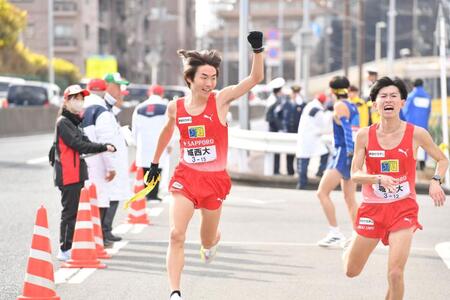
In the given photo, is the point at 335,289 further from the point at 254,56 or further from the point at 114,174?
the point at 114,174

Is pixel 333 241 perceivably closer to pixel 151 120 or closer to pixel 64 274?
pixel 64 274

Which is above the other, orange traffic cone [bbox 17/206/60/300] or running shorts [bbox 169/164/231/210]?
running shorts [bbox 169/164/231/210]

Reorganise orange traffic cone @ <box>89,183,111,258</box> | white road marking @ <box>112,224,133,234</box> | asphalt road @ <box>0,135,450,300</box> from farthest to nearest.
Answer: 1. white road marking @ <box>112,224,133,234</box>
2. orange traffic cone @ <box>89,183,111,258</box>
3. asphalt road @ <box>0,135,450,300</box>

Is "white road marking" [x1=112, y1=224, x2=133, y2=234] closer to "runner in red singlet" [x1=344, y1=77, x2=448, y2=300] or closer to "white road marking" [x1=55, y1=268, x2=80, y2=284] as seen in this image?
"white road marking" [x1=55, y1=268, x2=80, y2=284]

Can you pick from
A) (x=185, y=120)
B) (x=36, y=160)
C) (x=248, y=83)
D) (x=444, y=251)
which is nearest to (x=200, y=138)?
(x=185, y=120)

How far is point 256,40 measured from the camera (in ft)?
28.3

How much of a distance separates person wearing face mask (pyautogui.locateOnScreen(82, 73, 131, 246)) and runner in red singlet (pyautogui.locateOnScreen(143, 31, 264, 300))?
3.44m

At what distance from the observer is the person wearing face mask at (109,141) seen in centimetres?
1238

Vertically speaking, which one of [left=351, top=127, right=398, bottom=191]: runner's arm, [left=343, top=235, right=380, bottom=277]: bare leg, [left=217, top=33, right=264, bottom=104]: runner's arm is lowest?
[left=343, top=235, right=380, bottom=277]: bare leg

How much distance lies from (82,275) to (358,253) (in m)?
3.15

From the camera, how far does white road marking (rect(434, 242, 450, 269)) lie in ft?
38.8

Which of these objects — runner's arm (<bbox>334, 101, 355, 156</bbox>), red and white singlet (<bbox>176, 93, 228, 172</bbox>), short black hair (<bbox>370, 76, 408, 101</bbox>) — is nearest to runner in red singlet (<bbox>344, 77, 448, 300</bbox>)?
short black hair (<bbox>370, 76, 408, 101</bbox>)

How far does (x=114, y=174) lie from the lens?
1241 cm

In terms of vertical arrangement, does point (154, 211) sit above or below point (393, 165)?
below
